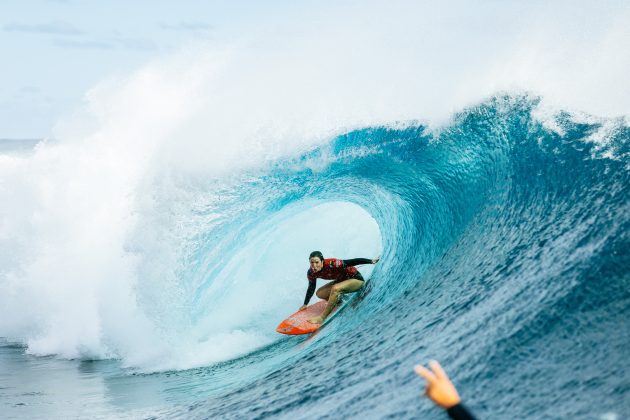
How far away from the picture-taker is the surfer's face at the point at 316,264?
871cm

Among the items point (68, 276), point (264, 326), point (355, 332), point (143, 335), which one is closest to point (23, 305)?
point (68, 276)

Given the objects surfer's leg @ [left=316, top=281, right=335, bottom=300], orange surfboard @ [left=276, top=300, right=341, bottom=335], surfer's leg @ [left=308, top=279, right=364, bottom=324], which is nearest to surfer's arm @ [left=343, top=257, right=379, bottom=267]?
surfer's leg @ [left=308, top=279, right=364, bottom=324]

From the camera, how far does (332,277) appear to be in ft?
30.0

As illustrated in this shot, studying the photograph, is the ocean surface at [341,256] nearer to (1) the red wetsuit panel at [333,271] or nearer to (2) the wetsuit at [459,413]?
(1) the red wetsuit panel at [333,271]

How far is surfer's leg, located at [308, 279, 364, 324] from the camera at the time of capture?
8.73 metres

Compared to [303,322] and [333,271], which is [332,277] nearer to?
[333,271]

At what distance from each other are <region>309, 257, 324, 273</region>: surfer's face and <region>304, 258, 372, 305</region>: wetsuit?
9 cm

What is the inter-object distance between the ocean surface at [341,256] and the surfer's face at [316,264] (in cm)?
65

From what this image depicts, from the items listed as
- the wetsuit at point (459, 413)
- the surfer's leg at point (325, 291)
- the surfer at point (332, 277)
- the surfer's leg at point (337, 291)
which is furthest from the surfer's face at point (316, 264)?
the wetsuit at point (459, 413)

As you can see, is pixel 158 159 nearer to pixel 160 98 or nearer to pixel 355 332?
A: pixel 160 98

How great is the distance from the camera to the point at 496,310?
5.22 meters

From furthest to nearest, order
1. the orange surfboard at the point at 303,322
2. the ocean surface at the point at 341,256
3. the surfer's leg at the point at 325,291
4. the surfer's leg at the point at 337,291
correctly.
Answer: the surfer's leg at the point at 325,291, the surfer's leg at the point at 337,291, the orange surfboard at the point at 303,322, the ocean surface at the point at 341,256

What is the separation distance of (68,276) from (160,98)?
→ 3245mm

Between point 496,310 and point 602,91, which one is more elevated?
point 602,91
